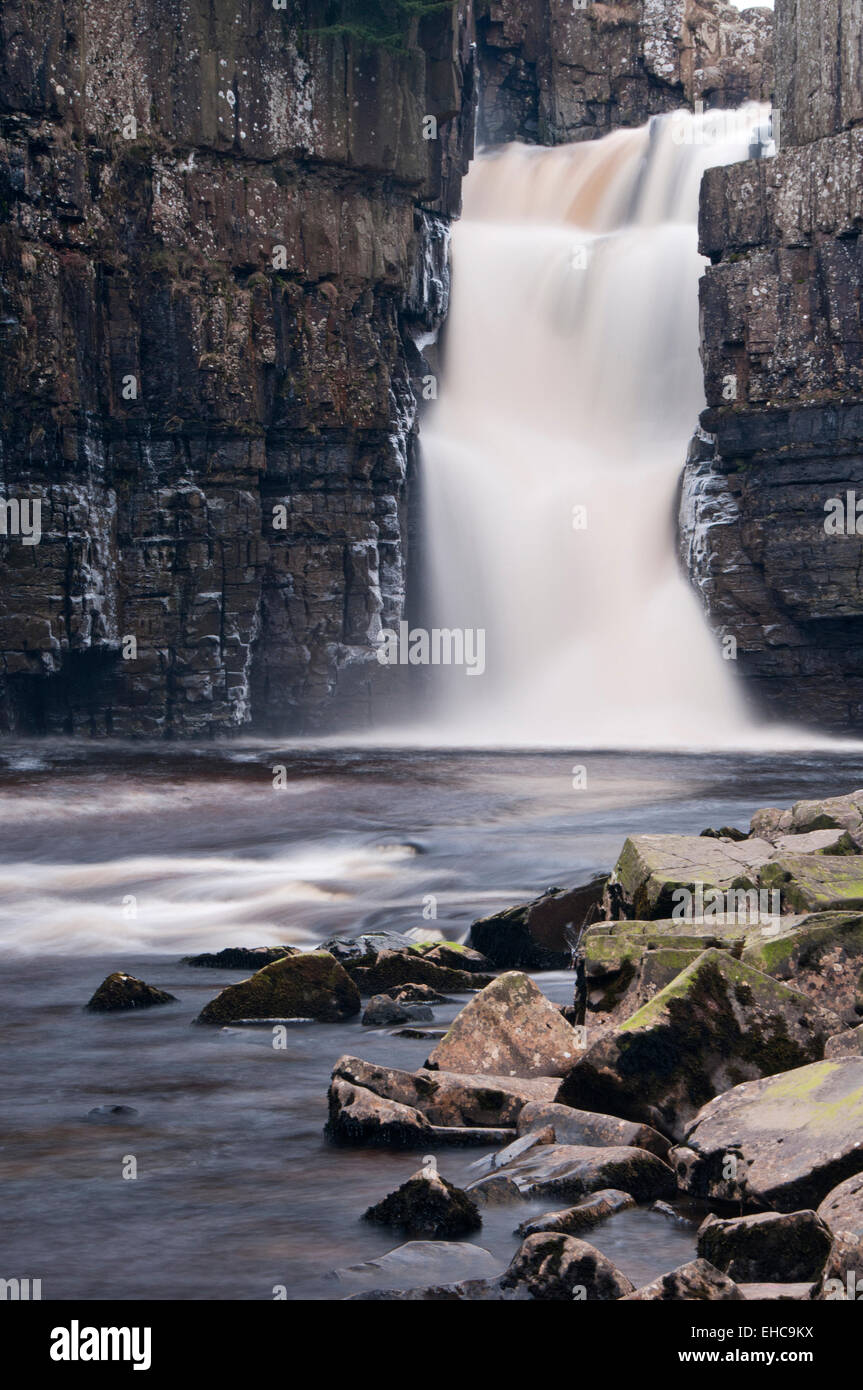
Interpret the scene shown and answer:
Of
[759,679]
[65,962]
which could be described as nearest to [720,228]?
[759,679]

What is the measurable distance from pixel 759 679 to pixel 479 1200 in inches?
1242

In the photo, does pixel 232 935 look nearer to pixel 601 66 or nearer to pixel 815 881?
pixel 815 881

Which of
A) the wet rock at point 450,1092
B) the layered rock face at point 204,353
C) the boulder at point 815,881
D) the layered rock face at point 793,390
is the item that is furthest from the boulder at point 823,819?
the layered rock face at point 793,390

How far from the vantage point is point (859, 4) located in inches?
1422

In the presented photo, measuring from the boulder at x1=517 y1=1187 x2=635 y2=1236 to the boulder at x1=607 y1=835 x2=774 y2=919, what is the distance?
13.5 feet

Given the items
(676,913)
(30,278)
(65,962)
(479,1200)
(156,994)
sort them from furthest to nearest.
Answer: (30,278) < (65,962) < (156,994) < (676,913) < (479,1200)

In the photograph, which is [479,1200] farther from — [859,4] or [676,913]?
[859,4]

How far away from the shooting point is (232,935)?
16.2 meters

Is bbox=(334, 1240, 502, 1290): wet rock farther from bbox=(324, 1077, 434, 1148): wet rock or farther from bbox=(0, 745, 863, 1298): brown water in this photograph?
bbox=(324, 1077, 434, 1148): wet rock

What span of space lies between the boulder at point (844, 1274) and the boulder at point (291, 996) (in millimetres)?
6312

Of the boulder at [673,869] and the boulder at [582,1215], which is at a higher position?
the boulder at [673,869]

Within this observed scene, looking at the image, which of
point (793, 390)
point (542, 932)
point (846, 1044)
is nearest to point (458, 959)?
point (542, 932)

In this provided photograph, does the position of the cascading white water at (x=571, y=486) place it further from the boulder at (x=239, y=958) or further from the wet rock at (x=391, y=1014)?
the wet rock at (x=391, y=1014)

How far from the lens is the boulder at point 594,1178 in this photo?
306 inches
